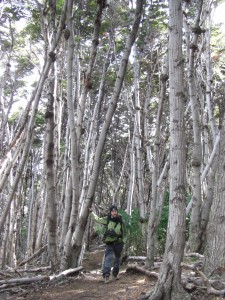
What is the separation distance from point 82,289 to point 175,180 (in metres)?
2.83

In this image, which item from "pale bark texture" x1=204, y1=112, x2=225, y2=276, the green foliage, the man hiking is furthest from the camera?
the green foliage

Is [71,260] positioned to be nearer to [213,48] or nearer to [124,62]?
[124,62]

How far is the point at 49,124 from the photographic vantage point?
20.4 feet

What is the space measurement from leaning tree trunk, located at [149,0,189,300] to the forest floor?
0.98 metres

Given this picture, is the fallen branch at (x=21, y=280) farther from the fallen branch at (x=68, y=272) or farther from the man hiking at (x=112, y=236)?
the man hiking at (x=112, y=236)

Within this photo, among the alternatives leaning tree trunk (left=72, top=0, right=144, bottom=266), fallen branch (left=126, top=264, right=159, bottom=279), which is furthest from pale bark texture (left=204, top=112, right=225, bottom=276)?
leaning tree trunk (left=72, top=0, right=144, bottom=266)

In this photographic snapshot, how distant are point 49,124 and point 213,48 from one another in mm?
8228

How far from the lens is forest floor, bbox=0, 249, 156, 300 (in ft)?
16.7

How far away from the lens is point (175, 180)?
12.7 feet

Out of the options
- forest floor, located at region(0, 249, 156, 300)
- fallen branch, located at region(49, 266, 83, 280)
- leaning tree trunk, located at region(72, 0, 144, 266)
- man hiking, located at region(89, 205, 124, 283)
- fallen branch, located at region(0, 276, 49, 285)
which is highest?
leaning tree trunk, located at region(72, 0, 144, 266)

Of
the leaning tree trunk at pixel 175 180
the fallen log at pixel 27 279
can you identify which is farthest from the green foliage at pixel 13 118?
the leaning tree trunk at pixel 175 180

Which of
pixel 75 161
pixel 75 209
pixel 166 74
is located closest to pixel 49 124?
pixel 75 161

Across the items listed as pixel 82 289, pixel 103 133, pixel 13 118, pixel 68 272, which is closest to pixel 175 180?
pixel 103 133

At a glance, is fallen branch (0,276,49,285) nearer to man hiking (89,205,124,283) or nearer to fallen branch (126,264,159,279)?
man hiking (89,205,124,283)
